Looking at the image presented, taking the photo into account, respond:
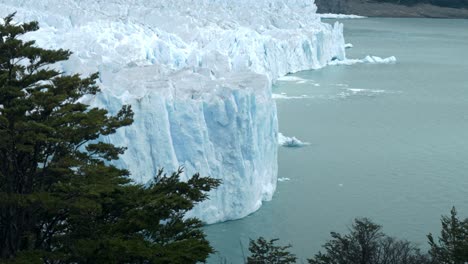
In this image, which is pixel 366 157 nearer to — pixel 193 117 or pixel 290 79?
pixel 193 117

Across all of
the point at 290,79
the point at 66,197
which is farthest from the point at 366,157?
the point at 290,79

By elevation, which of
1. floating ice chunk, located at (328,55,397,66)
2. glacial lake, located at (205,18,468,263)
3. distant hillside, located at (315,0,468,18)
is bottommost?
glacial lake, located at (205,18,468,263)

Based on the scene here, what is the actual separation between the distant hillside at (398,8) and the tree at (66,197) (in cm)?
5321

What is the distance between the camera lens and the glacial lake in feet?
33.0

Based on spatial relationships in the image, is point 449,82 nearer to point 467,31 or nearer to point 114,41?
point 114,41

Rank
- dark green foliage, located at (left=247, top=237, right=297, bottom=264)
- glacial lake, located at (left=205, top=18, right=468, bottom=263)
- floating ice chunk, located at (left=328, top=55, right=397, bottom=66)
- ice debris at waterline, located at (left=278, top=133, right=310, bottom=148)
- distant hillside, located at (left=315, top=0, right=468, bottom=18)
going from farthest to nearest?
distant hillside, located at (left=315, top=0, right=468, bottom=18), floating ice chunk, located at (left=328, top=55, right=397, bottom=66), ice debris at waterline, located at (left=278, top=133, right=310, bottom=148), glacial lake, located at (left=205, top=18, right=468, bottom=263), dark green foliage, located at (left=247, top=237, right=297, bottom=264)

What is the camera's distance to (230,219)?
1021 cm

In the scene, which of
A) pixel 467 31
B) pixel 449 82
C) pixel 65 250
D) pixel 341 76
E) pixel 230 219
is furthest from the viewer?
pixel 467 31

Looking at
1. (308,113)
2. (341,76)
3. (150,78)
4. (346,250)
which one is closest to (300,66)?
(341,76)

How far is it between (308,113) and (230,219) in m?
8.70

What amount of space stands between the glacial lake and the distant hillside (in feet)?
97.2

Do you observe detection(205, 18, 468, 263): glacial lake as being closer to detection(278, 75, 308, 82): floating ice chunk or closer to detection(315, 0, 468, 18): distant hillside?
detection(278, 75, 308, 82): floating ice chunk

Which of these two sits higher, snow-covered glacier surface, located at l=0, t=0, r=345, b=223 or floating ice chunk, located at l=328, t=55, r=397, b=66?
snow-covered glacier surface, located at l=0, t=0, r=345, b=223

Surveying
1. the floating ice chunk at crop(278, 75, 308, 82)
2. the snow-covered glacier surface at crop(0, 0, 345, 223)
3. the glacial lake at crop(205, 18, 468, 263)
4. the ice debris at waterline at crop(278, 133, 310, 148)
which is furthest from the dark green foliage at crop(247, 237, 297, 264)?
the floating ice chunk at crop(278, 75, 308, 82)
